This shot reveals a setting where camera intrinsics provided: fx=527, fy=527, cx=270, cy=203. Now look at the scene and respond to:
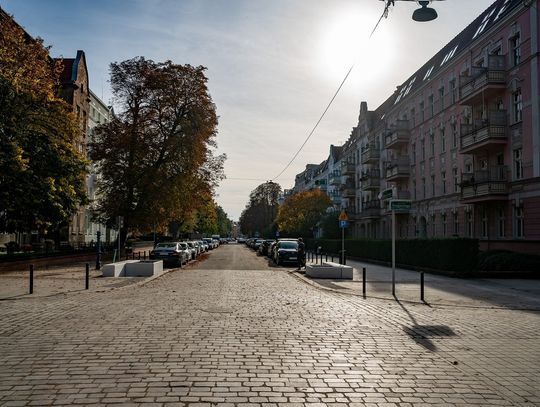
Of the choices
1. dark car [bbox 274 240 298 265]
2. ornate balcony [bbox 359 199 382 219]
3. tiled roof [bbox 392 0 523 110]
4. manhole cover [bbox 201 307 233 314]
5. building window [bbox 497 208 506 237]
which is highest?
tiled roof [bbox 392 0 523 110]

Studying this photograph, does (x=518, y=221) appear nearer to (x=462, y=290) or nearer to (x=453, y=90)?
(x=453, y=90)

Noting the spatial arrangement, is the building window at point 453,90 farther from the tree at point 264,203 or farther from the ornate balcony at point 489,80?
the tree at point 264,203

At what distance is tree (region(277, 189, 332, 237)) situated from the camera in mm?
69812

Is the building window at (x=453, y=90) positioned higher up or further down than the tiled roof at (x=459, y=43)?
further down

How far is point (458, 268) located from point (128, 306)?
16.9m

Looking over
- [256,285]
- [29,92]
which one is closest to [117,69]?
[29,92]

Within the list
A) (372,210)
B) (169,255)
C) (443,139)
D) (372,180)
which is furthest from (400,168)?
(169,255)

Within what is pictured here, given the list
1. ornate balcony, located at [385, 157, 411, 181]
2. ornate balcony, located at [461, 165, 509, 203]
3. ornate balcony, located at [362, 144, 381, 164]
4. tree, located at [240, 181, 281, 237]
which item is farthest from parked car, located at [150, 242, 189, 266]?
tree, located at [240, 181, 281, 237]

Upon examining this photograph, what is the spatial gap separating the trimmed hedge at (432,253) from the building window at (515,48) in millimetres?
12366

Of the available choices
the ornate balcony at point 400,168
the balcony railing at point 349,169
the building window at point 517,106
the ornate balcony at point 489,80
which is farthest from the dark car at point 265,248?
the building window at point 517,106

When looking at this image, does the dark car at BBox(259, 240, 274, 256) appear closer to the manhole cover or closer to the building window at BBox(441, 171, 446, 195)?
the building window at BBox(441, 171, 446, 195)

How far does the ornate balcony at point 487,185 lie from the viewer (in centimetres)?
3125

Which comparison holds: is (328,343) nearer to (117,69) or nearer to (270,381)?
(270,381)

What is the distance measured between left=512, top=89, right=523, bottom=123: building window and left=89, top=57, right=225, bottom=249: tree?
21308mm
